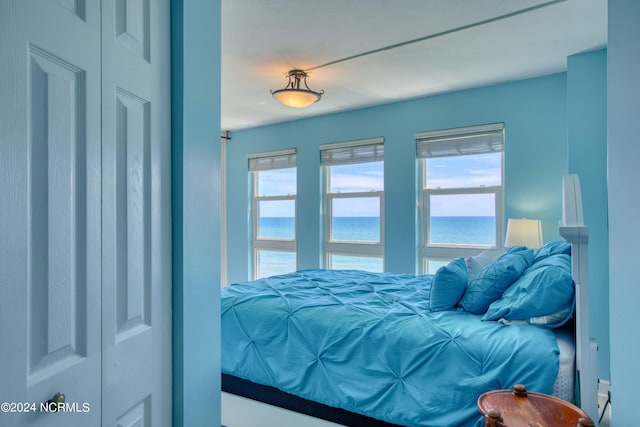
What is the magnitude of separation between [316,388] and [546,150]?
317 cm

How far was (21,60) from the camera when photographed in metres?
0.74

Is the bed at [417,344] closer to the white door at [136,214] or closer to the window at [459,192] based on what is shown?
the white door at [136,214]

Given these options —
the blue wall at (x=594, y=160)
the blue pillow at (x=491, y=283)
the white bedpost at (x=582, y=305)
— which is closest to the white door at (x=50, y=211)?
the white bedpost at (x=582, y=305)

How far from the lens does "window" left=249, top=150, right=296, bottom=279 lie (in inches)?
216

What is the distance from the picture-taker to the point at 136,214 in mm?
1083

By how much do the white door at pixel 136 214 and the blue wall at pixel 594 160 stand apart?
3.11 meters

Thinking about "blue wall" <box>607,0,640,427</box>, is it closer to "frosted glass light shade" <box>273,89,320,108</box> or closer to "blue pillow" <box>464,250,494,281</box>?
"blue pillow" <box>464,250,494,281</box>

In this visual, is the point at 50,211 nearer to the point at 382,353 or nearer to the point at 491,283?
the point at 382,353

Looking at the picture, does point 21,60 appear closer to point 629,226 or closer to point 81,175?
point 81,175

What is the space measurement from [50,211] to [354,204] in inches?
169

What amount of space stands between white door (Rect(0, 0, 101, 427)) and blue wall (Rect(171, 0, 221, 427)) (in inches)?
12.3

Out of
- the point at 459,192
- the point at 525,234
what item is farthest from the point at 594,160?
the point at 459,192

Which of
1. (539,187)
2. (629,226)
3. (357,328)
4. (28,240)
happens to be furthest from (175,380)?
(539,187)

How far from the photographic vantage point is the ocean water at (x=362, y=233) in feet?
13.6
